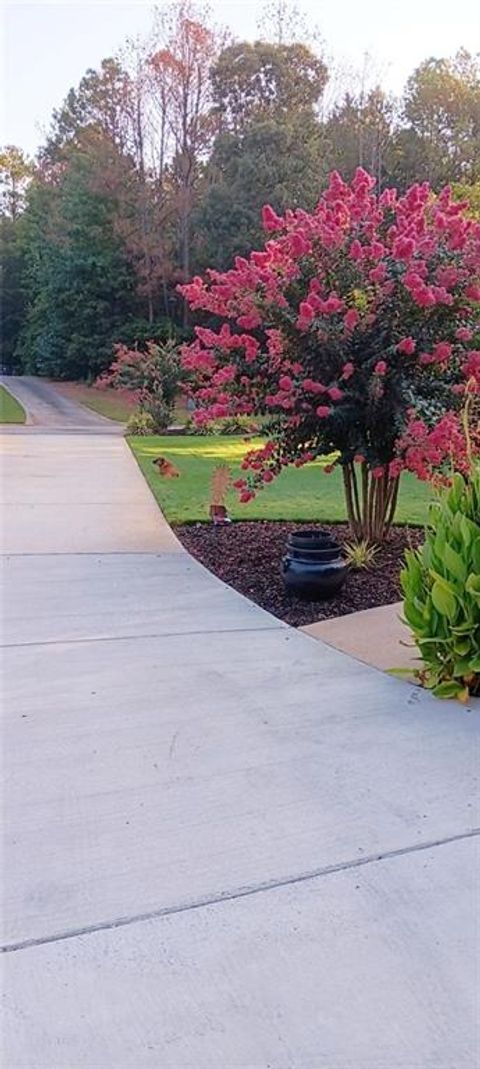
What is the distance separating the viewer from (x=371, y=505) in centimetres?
645

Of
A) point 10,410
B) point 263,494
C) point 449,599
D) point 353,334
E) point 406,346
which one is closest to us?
point 449,599

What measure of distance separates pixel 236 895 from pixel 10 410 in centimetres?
2515

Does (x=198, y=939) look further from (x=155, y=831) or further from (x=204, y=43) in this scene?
(x=204, y=43)

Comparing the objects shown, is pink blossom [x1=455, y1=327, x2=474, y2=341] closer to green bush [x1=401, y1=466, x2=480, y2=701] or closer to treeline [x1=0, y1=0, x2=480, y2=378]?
green bush [x1=401, y1=466, x2=480, y2=701]

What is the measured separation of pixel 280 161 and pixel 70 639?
1187 inches

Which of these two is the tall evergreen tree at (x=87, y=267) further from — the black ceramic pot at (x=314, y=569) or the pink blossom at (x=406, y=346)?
the black ceramic pot at (x=314, y=569)

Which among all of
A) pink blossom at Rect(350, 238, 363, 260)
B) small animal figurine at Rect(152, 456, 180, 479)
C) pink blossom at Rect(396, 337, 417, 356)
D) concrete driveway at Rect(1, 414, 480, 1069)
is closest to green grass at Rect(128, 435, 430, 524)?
small animal figurine at Rect(152, 456, 180, 479)

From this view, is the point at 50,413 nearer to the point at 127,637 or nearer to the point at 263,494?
the point at 263,494

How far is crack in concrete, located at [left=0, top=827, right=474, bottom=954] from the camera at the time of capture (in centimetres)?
205

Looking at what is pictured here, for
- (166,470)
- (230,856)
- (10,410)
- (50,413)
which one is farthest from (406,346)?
(50,413)

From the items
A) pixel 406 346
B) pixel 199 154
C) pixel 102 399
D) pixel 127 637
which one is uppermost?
pixel 199 154

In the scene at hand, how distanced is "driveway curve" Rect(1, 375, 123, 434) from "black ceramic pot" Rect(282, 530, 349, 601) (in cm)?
1495

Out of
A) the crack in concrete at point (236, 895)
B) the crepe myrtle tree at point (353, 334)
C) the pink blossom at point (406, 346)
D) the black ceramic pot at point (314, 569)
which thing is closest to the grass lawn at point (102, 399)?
the crepe myrtle tree at point (353, 334)

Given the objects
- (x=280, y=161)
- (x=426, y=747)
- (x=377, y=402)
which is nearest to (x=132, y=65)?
(x=280, y=161)
